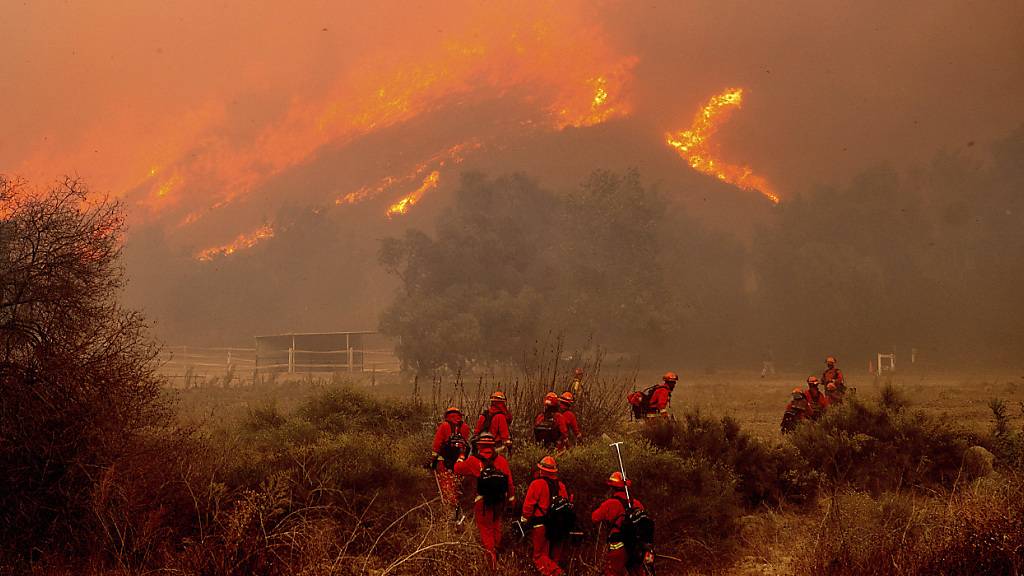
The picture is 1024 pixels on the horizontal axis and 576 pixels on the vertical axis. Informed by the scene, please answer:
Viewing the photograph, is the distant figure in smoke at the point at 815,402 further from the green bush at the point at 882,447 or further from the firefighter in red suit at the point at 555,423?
the firefighter in red suit at the point at 555,423

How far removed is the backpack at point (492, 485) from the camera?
375 inches

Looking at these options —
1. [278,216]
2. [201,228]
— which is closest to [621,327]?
[278,216]

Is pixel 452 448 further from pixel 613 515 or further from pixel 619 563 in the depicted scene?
pixel 619 563

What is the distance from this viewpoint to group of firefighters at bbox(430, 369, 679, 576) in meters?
8.22

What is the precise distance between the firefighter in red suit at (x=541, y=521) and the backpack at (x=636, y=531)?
1014mm

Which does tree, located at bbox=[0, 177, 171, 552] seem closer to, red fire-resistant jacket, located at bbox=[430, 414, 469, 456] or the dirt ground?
red fire-resistant jacket, located at bbox=[430, 414, 469, 456]

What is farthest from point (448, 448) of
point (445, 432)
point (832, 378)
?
point (832, 378)

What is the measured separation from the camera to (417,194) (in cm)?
18050

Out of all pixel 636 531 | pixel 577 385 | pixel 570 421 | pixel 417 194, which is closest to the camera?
pixel 636 531

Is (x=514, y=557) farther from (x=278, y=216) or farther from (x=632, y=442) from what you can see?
(x=278, y=216)

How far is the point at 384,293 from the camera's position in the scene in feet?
414

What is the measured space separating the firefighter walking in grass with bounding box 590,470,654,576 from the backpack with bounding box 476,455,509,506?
5.30 ft

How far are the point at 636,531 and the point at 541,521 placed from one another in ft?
4.10

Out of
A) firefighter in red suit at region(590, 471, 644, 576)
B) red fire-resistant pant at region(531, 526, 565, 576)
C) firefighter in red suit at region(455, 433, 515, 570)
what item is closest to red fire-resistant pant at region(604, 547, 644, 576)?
firefighter in red suit at region(590, 471, 644, 576)
